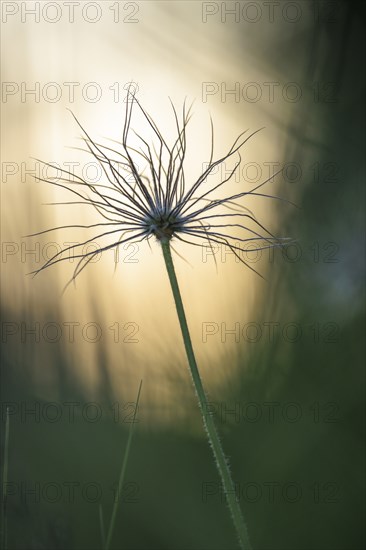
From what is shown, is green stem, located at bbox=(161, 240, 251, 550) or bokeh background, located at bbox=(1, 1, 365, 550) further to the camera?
bokeh background, located at bbox=(1, 1, 365, 550)

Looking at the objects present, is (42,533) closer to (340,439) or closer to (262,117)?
(340,439)

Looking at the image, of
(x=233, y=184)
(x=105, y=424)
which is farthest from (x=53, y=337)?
(x=233, y=184)

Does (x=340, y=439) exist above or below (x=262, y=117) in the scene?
below

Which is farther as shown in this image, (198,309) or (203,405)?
(198,309)

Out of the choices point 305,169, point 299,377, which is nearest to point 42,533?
point 299,377

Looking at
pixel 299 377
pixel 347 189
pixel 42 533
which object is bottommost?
pixel 42 533

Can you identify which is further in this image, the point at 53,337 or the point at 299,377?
the point at 53,337

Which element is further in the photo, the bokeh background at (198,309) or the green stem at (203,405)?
the bokeh background at (198,309)
